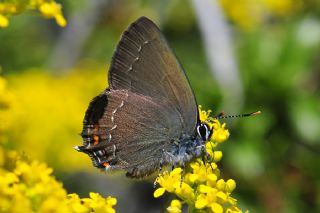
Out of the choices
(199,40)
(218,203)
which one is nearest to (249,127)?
(199,40)

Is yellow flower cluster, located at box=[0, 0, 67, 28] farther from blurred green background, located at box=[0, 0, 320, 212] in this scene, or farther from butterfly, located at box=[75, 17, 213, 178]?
blurred green background, located at box=[0, 0, 320, 212]

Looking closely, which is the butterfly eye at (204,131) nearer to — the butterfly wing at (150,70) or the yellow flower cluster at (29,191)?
the butterfly wing at (150,70)

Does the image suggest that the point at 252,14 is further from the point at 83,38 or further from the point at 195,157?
the point at 195,157

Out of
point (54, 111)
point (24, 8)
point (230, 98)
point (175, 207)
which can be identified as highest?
point (54, 111)

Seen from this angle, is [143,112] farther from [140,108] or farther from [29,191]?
[29,191]

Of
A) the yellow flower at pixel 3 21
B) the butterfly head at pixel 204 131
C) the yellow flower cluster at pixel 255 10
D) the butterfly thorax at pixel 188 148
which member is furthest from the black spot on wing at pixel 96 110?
the yellow flower cluster at pixel 255 10

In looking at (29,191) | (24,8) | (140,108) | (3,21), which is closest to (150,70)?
(140,108)
